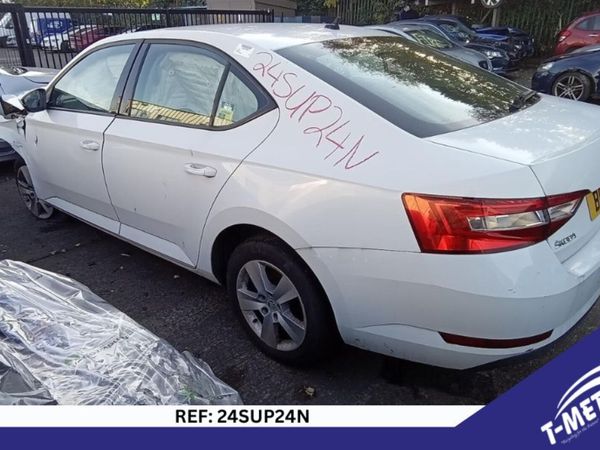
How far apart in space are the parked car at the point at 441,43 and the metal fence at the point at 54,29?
16.4 ft

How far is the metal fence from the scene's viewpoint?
27.6 ft

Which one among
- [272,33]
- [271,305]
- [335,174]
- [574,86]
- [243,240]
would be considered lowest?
[271,305]

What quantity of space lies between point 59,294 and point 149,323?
0.96m

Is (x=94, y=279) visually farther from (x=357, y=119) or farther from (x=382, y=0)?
(x=382, y=0)

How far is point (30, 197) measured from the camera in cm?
447

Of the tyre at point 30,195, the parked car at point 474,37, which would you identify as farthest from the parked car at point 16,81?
the parked car at point 474,37

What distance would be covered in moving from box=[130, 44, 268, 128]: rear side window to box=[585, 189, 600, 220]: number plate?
1.45 metres

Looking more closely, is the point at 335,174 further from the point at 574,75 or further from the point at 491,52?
the point at 491,52

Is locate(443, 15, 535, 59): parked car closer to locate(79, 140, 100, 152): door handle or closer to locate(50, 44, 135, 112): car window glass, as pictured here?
locate(50, 44, 135, 112): car window glass

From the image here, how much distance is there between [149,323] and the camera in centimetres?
294

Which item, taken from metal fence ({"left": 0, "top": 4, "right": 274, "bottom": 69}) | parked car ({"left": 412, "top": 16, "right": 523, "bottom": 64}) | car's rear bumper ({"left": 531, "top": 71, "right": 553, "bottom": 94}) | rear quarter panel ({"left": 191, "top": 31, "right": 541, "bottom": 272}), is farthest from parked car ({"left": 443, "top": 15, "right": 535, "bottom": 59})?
rear quarter panel ({"left": 191, "top": 31, "right": 541, "bottom": 272})

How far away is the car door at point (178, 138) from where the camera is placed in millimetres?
2387

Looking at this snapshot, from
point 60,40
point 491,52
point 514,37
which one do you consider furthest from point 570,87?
point 60,40

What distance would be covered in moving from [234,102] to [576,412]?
1.94 m
